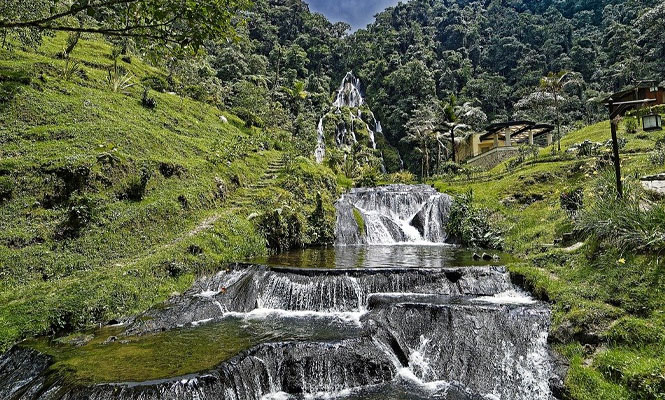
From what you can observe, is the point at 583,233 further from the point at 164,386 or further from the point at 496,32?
the point at 496,32

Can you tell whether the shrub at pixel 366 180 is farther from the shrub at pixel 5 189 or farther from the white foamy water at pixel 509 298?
the shrub at pixel 5 189

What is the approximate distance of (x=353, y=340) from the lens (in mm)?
7938

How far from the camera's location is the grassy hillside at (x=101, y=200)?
9945mm

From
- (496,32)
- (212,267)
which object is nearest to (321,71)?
(496,32)

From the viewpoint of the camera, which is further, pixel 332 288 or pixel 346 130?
pixel 346 130

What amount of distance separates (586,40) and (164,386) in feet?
251

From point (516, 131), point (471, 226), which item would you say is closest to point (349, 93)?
point (516, 131)

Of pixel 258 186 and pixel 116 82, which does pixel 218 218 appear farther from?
pixel 116 82

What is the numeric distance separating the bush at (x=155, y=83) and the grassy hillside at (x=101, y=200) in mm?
6729

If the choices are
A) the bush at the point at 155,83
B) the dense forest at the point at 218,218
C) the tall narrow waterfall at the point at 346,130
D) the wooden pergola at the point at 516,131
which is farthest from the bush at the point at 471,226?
the bush at the point at 155,83

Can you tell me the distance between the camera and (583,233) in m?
11.7

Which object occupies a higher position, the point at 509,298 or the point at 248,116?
the point at 248,116

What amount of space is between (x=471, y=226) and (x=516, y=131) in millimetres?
22476

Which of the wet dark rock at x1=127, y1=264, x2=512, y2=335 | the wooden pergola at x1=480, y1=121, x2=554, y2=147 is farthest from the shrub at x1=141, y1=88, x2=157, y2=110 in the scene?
the wooden pergola at x1=480, y1=121, x2=554, y2=147
